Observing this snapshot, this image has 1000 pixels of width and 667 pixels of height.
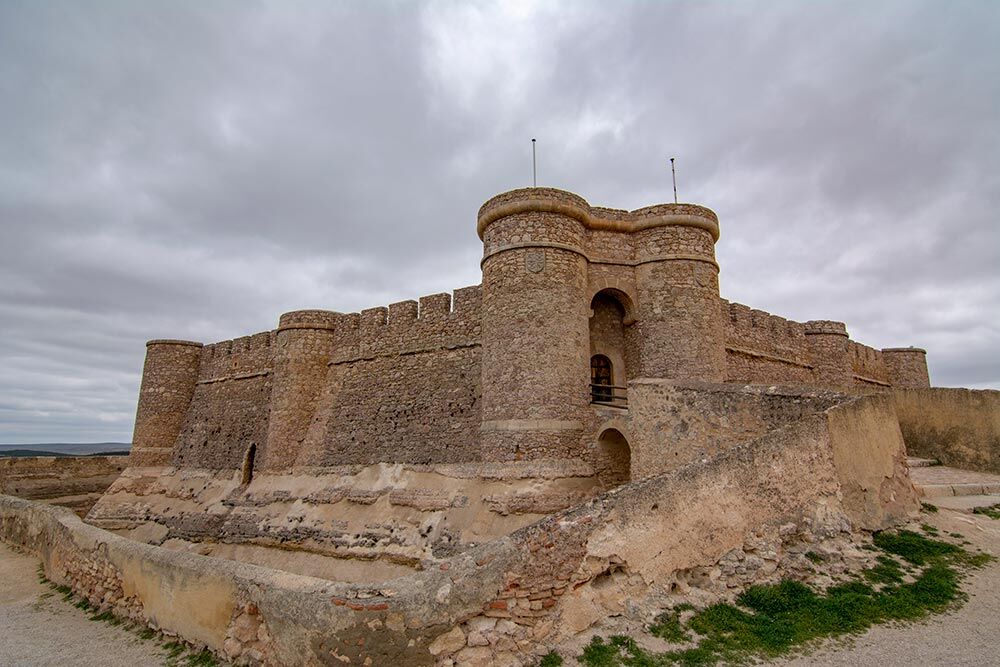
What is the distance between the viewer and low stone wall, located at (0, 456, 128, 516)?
23.0m

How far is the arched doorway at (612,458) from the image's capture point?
1182 centimetres

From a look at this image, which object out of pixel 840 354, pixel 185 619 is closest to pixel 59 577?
pixel 185 619

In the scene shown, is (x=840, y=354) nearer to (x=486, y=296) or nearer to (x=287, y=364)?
(x=486, y=296)

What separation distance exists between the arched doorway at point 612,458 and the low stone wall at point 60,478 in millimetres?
23501

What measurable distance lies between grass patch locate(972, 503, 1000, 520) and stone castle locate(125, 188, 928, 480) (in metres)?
3.88

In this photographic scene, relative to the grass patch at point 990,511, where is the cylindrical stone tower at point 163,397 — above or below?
above

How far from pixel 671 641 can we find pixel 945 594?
2.76 meters

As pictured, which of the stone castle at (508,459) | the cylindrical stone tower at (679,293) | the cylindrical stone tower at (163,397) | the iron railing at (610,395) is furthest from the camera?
the cylindrical stone tower at (163,397)

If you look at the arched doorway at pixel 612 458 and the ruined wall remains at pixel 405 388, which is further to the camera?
the ruined wall remains at pixel 405 388

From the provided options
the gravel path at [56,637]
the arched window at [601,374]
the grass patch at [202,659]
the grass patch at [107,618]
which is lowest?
the gravel path at [56,637]

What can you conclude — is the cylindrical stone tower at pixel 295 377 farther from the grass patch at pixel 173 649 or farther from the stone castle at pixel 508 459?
the grass patch at pixel 173 649

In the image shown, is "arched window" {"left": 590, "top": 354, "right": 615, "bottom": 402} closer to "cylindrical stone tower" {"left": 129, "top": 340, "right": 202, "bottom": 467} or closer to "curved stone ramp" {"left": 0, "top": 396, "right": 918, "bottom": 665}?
"curved stone ramp" {"left": 0, "top": 396, "right": 918, "bottom": 665}

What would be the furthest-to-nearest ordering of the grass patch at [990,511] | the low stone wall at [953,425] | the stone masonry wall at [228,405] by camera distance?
the stone masonry wall at [228,405]
the low stone wall at [953,425]
the grass patch at [990,511]

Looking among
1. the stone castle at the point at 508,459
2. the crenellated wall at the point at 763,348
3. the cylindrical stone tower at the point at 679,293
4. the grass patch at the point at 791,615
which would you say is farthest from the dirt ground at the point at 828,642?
the crenellated wall at the point at 763,348
